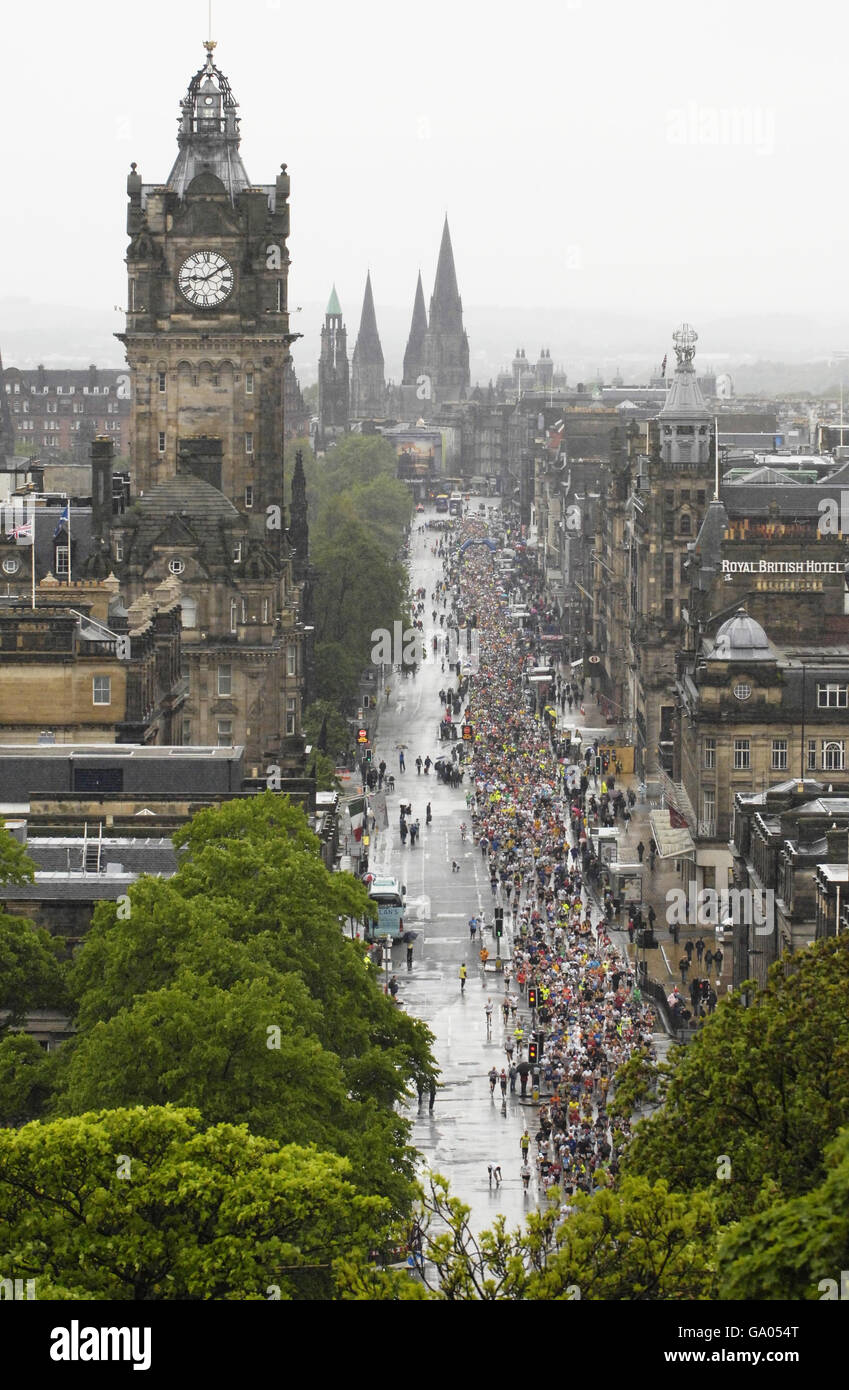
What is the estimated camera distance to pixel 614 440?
184 metres

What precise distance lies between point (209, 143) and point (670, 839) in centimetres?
3489

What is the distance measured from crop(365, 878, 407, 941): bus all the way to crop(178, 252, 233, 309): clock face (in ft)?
95.4

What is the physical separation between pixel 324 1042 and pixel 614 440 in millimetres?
128406

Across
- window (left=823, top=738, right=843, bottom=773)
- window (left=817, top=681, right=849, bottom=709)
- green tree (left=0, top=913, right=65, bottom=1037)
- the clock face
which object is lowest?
window (left=823, top=738, right=843, bottom=773)

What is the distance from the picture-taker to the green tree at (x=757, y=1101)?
4441 cm

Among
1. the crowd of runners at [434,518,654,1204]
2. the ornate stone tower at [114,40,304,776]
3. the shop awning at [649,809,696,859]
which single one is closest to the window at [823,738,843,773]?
the shop awning at [649,809,696,859]

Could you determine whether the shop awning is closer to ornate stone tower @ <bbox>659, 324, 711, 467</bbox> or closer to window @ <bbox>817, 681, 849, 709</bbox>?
window @ <bbox>817, 681, 849, 709</bbox>

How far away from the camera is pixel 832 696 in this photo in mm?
103438

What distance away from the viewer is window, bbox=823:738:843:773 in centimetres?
10331

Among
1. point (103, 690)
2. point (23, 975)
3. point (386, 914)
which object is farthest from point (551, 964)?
point (23, 975)

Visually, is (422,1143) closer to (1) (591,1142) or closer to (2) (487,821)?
(1) (591,1142)

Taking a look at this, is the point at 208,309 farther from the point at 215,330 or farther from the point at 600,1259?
the point at 600,1259

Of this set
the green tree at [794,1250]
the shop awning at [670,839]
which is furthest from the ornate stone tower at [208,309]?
the green tree at [794,1250]

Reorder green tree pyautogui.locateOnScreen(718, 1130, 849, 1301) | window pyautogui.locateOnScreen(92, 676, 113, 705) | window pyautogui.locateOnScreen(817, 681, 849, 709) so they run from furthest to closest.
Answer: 1. window pyautogui.locateOnScreen(817, 681, 849, 709)
2. window pyautogui.locateOnScreen(92, 676, 113, 705)
3. green tree pyautogui.locateOnScreen(718, 1130, 849, 1301)
